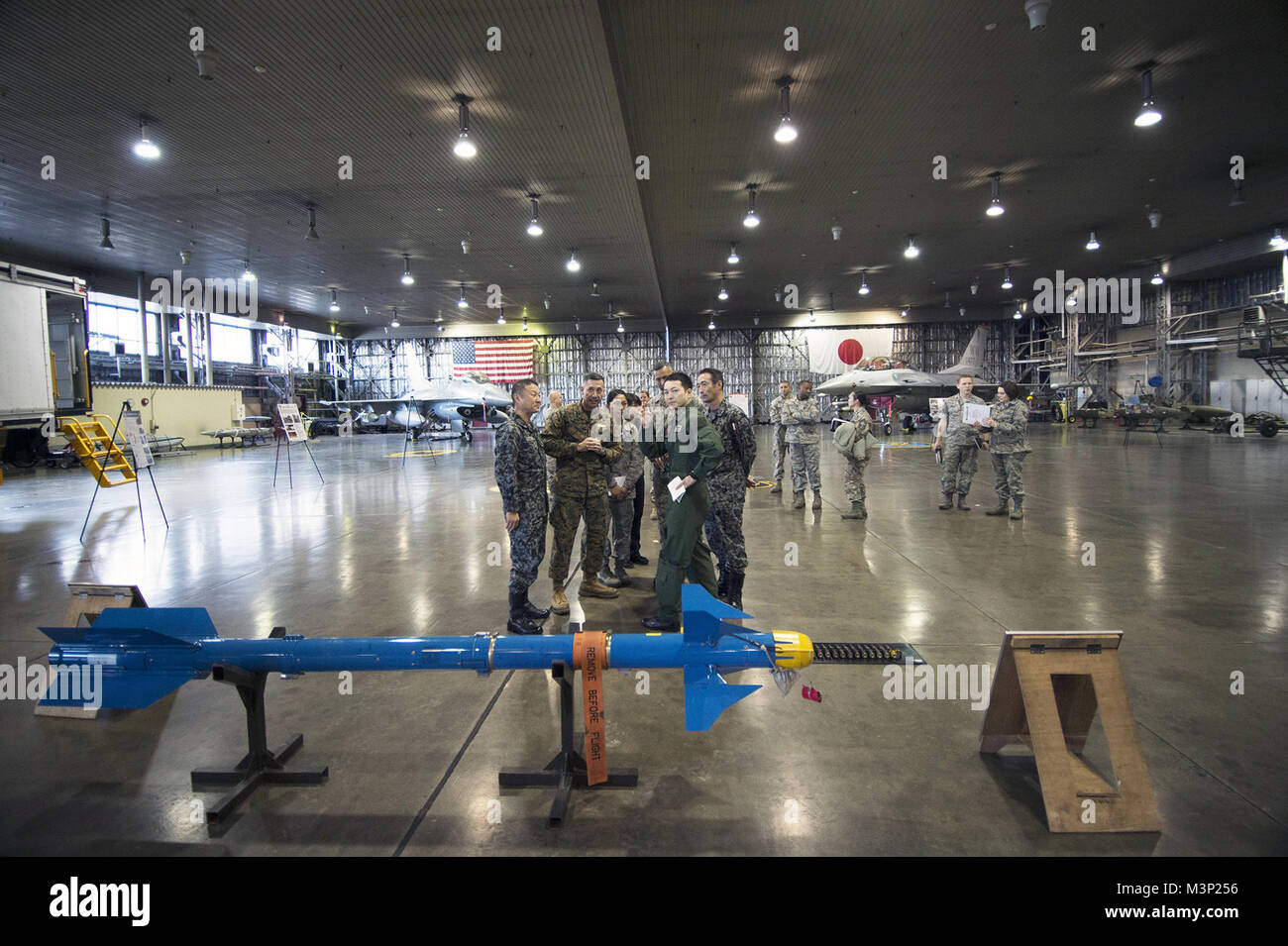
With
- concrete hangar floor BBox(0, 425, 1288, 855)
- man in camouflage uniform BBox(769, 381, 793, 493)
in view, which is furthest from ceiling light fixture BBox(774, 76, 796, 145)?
concrete hangar floor BBox(0, 425, 1288, 855)

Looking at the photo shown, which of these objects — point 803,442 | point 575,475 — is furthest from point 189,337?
point 575,475

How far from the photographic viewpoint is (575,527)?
489 centimetres

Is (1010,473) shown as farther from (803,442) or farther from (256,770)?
(256,770)

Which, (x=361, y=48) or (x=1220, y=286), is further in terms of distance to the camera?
(x=1220, y=286)

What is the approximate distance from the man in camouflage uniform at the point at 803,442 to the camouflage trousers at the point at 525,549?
231 inches

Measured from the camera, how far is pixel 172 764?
2816 mm

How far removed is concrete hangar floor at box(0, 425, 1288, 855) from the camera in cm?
230

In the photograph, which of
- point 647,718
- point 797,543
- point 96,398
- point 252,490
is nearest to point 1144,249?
point 797,543

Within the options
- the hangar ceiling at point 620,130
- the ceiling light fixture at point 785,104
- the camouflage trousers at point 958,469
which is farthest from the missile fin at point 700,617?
the ceiling light fixture at point 785,104

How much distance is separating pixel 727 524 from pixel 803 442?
16.8ft

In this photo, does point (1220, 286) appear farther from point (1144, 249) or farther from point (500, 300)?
point (500, 300)

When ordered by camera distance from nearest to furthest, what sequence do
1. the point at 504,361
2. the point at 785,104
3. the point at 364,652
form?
the point at 364,652
the point at 785,104
the point at 504,361

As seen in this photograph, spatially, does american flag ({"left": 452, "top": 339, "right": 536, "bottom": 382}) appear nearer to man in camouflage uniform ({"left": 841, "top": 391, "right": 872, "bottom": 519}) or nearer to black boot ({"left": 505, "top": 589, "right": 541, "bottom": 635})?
man in camouflage uniform ({"left": 841, "top": 391, "right": 872, "bottom": 519})
